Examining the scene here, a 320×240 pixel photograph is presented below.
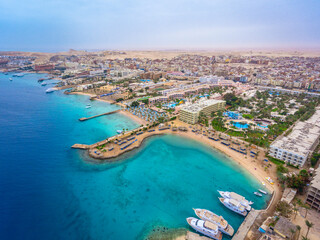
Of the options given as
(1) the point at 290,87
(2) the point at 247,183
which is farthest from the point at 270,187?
(1) the point at 290,87

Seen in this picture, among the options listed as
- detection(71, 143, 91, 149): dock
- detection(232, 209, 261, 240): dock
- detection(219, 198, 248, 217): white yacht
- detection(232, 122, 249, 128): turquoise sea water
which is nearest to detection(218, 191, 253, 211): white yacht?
detection(219, 198, 248, 217): white yacht

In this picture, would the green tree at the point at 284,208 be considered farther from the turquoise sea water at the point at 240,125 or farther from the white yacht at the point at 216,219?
the turquoise sea water at the point at 240,125

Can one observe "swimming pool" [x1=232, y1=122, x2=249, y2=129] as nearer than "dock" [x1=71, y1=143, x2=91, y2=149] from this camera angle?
A: No

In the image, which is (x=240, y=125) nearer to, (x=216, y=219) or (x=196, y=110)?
(x=196, y=110)

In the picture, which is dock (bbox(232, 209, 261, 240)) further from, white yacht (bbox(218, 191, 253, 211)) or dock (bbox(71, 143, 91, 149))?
dock (bbox(71, 143, 91, 149))

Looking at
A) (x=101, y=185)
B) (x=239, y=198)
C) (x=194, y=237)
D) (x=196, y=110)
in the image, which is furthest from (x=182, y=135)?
(x=194, y=237)
